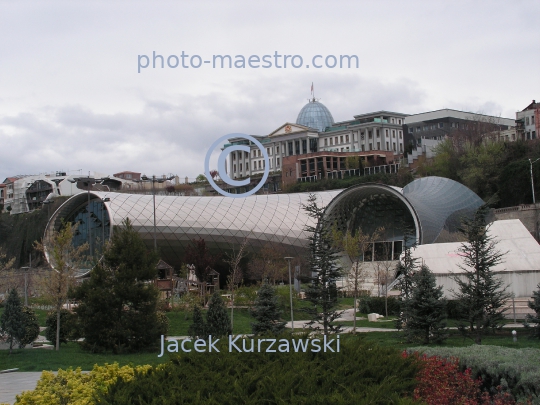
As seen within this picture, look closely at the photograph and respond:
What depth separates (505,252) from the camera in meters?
22.2

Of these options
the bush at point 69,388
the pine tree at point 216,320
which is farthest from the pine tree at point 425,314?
the bush at point 69,388

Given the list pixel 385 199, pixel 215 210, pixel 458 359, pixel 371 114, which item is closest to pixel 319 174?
pixel 371 114

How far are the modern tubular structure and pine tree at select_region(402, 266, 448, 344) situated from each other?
2569cm

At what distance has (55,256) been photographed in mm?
18000

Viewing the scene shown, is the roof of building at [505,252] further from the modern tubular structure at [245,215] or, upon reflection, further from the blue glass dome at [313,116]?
the blue glass dome at [313,116]

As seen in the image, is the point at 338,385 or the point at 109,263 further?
the point at 109,263

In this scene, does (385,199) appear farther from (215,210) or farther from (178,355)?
(178,355)

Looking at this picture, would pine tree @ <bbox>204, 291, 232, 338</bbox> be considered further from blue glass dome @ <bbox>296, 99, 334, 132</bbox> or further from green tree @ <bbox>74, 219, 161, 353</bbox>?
blue glass dome @ <bbox>296, 99, 334, 132</bbox>

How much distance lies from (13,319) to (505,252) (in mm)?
15414

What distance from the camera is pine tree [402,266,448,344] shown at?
16.2 metres

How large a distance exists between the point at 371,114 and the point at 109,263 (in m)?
69.4

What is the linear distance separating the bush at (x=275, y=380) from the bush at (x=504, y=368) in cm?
117

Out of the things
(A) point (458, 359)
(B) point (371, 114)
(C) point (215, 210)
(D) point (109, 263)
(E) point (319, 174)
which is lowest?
(A) point (458, 359)

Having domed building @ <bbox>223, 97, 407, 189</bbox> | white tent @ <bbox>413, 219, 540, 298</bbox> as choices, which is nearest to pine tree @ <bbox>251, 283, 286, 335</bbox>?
white tent @ <bbox>413, 219, 540, 298</bbox>
